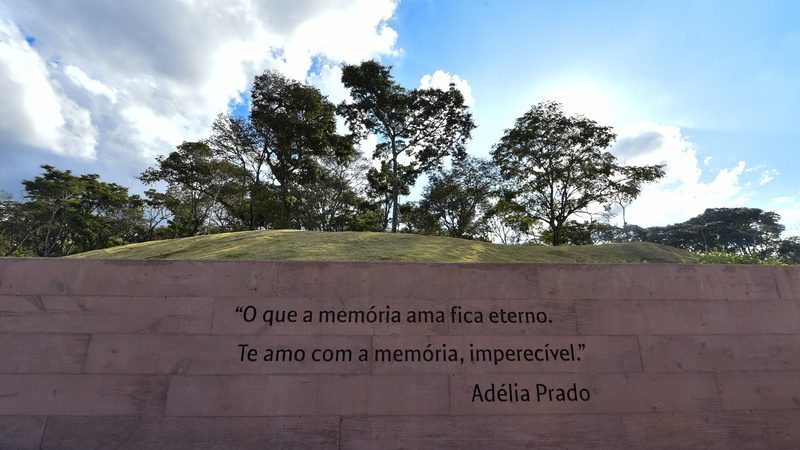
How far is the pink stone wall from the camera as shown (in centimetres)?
484

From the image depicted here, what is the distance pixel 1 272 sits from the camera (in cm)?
525

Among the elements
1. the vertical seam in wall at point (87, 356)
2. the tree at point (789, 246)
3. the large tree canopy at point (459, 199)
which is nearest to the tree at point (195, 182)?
the large tree canopy at point (459, 199)

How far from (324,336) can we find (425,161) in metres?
26.1

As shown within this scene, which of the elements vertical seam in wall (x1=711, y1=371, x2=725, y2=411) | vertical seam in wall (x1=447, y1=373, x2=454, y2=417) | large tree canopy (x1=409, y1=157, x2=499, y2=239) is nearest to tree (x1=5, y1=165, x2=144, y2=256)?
large tree canopy (x1=409, y1=157, x2=499, y2=239)

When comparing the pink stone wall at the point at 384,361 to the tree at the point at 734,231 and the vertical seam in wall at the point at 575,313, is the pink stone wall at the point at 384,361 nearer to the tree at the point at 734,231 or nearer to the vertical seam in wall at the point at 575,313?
the vertical seam in wall at the point at 575,313

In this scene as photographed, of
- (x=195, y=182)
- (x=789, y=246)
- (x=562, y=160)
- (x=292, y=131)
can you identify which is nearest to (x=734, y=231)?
(x=789, y=246)

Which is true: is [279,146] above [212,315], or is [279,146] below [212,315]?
above

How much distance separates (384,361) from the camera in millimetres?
5094

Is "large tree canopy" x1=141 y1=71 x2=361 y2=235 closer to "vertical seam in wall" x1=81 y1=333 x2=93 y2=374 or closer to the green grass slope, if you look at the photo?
the green grass slope

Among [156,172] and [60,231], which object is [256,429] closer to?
[156,172]

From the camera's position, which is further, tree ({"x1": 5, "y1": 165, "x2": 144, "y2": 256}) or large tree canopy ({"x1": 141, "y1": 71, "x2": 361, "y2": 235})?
tree ({"x1": 5, "y1": 165, "x2": 144, "y2": 256})

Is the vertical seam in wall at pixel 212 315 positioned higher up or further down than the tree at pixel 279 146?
further down

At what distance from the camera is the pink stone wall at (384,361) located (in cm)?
484

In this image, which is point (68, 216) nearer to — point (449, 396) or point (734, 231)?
point (449, 396)
